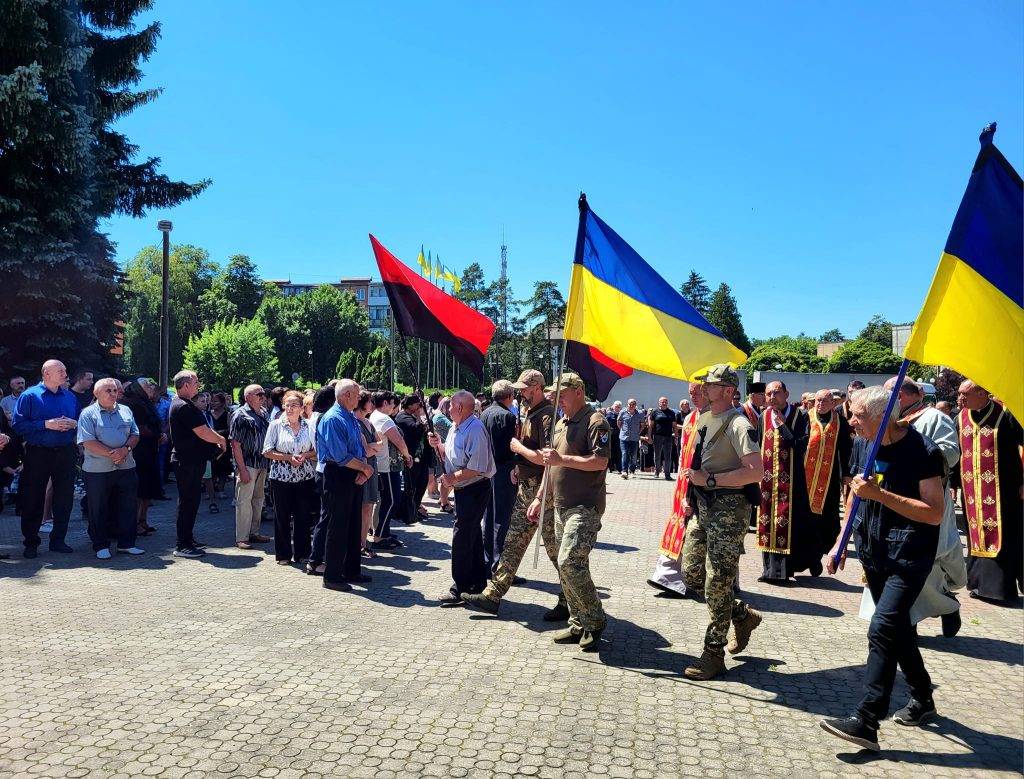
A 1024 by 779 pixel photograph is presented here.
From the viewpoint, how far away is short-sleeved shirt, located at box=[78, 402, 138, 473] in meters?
8.24

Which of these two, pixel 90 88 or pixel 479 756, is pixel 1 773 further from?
pixel 90 88

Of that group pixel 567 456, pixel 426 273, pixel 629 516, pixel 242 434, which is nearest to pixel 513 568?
pixel 567 456

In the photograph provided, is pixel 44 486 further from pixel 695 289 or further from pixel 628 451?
pixel 695 289

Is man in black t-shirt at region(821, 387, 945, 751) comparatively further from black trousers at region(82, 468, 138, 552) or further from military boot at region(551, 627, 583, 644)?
Result: black trousers at region(82, 468, 138, 552)

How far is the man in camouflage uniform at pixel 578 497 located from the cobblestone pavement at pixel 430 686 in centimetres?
28


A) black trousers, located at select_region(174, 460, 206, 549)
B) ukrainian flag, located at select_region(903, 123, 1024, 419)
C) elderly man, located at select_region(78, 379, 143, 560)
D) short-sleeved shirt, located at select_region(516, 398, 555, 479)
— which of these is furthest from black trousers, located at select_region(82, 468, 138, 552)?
ukrainian flag, located at select_region(903, 123, 1024, 419)

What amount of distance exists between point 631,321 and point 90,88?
705 inches

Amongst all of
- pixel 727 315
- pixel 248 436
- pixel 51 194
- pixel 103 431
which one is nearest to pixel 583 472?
pixel 248 436

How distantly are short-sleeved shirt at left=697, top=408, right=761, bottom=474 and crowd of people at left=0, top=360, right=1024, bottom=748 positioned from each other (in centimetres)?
2

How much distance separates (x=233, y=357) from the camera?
61.4 m

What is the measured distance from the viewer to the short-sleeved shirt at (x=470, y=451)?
659 cm

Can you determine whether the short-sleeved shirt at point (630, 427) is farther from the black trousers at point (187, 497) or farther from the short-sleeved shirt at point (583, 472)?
the short-sleeved shirt at point (583, 472)

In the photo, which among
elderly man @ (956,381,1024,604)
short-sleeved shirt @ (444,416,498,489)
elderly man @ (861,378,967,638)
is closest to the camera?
elderly man @ (861,378,967,638)

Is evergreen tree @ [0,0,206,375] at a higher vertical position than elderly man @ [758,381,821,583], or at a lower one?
higher
